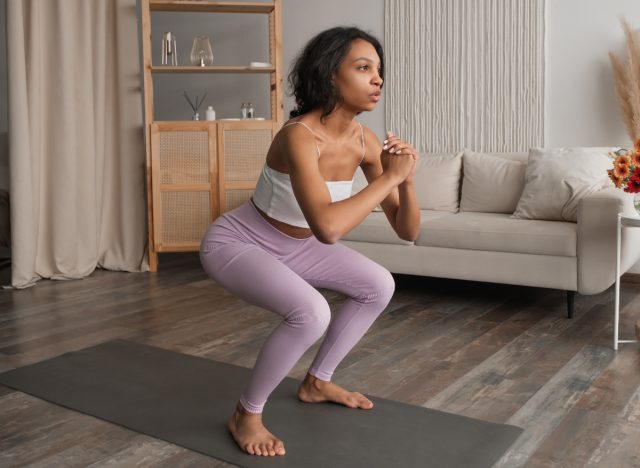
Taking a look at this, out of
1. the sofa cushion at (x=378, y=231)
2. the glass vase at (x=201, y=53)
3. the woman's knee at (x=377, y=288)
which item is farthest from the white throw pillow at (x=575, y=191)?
the glass vase at (x=201, y=53)

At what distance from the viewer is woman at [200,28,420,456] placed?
185cm

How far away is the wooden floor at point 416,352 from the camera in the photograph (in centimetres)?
198

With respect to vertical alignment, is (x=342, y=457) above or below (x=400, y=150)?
below

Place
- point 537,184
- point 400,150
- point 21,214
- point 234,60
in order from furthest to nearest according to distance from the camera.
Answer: point 234,60
point 21,214
point 537,184
point 400,150

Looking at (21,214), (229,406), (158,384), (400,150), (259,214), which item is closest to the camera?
A: (400,150)

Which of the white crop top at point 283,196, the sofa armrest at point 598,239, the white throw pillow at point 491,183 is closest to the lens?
the white crop top at point 283,196

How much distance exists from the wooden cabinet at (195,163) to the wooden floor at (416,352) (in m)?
0.37

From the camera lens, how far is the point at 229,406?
2.28 metres

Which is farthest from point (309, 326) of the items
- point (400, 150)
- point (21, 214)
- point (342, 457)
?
point (21, 214)

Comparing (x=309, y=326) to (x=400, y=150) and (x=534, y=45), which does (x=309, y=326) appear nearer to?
Answer: (x=400, y=150)

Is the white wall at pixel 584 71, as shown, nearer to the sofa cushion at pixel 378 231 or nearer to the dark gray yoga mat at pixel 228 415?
the sofa cushion at pixel 378 231

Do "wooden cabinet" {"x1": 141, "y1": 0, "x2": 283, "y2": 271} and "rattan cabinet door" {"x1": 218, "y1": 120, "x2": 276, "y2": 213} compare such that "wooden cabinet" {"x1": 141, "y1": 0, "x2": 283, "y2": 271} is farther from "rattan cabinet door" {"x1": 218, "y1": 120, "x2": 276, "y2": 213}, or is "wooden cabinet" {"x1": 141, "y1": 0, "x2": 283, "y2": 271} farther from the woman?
the woman

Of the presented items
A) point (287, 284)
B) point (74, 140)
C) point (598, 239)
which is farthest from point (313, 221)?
point (74, 140)

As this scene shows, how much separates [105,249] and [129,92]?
1036 millimetres
